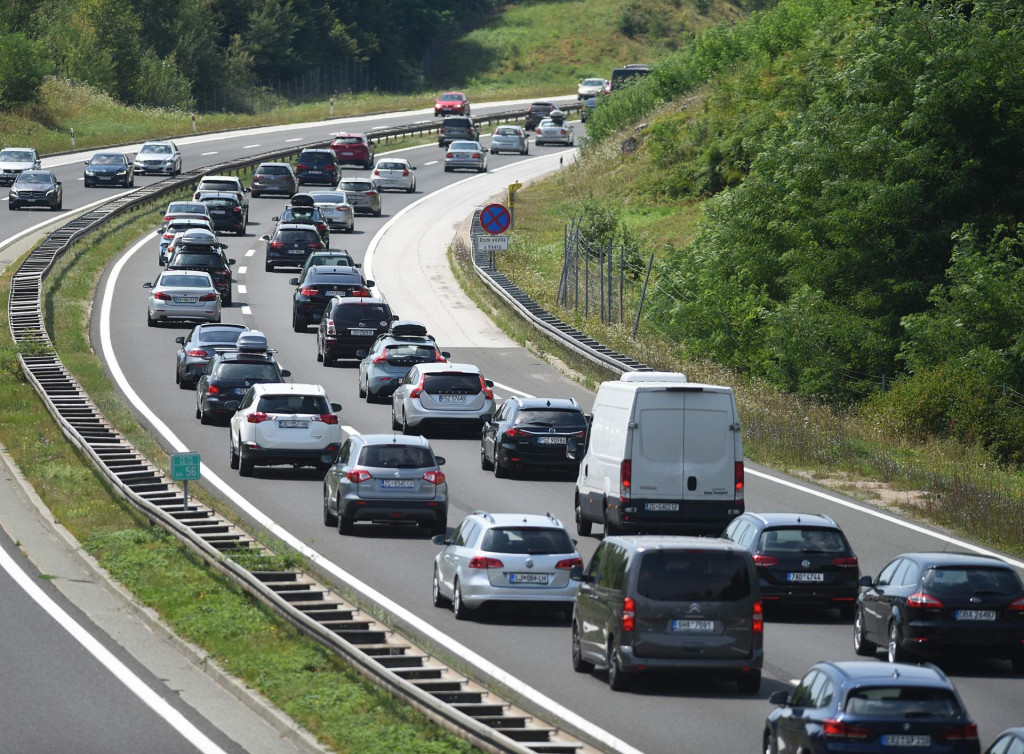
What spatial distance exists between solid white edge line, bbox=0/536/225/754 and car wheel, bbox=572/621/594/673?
13.5ft

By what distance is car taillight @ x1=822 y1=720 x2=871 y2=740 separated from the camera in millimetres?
12391

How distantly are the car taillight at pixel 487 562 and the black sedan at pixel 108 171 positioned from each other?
5987 centimetres

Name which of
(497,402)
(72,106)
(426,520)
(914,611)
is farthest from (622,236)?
(72,106)

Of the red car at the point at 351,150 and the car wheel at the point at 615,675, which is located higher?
the red car at the point at 351,150

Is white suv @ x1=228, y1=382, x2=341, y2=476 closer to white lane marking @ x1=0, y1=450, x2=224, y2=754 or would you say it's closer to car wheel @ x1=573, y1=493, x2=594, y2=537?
car wheel @ x1=573, y1=493, x2=594, y2=537

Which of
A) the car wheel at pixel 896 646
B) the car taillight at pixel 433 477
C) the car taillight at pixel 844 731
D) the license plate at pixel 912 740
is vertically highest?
the car taillight at pixel 844 731

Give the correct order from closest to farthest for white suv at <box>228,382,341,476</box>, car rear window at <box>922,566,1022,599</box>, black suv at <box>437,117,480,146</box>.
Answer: car rear window at <box>922,566,1022,599</box>, white suv at <box>228,382,341,476</box>, black suv at <box>437,117,480,146</box>

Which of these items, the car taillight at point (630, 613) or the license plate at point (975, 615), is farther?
the license plate at point (975, 615)

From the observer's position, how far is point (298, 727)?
15062 mm

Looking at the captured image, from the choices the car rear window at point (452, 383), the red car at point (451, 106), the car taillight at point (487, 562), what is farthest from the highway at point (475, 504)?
the red car at point (451, 106)

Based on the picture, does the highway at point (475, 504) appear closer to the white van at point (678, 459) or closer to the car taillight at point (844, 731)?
the white van at point (678, 459)

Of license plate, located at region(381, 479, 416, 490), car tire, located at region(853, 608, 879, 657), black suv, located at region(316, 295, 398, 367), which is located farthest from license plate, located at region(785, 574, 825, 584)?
black suv, located at region(316, 295, 398, 367)

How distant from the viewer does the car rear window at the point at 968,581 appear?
17.8 m

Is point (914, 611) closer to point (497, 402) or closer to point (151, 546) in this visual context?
point (151, 546)
